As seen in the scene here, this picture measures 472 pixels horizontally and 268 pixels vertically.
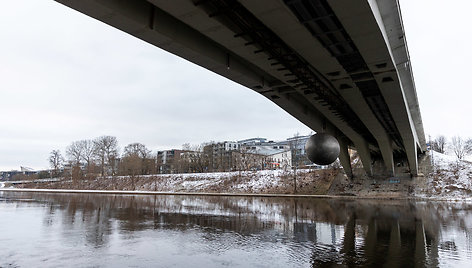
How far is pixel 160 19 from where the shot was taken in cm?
841

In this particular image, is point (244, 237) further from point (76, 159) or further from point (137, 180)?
point (76, 159)

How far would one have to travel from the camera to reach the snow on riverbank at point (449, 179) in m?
36.3

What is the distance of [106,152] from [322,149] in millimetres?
90528

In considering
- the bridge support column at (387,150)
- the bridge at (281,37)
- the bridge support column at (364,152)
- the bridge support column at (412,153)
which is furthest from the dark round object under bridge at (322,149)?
the bridge support column at (364,152)

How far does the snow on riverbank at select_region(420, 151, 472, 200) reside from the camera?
3631 centimetres

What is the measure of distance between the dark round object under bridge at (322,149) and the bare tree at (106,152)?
85849 millimetres

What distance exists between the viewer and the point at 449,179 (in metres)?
39.0

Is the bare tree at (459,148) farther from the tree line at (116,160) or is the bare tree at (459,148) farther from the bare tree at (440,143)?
the tree line at (116,160)

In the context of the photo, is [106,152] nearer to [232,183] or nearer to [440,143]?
[232,183]

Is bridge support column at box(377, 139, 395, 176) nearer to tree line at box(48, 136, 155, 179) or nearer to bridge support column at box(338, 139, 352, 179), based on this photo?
bridge support column at box(338, 139, 352, 179)

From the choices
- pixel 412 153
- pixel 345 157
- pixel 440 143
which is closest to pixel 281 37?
pixel 412 153

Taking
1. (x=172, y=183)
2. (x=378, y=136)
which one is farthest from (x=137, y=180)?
(x=378, y=136)

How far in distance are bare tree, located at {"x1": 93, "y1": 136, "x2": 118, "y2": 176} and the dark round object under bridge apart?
8585 centimetres

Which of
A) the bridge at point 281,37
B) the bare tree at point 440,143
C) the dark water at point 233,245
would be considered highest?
the bare tree at point 440,143
